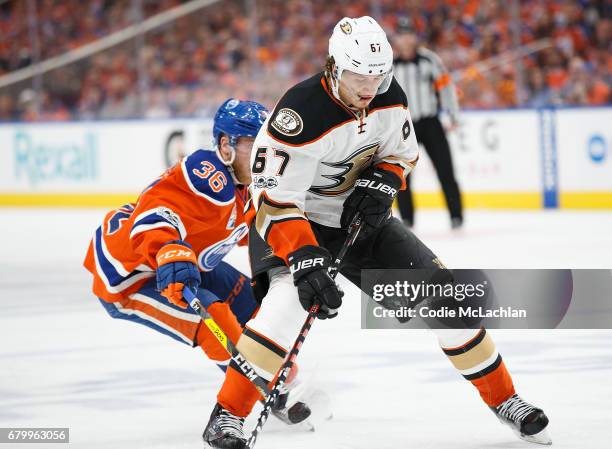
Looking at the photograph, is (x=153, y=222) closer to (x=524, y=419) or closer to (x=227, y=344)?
(x=227, y=344)

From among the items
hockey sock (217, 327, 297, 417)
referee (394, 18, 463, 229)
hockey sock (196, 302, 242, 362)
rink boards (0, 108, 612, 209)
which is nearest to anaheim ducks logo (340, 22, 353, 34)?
hockey sock (217, 327, 297, 417)

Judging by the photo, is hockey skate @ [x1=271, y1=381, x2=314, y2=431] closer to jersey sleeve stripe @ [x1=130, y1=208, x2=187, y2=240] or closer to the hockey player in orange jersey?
the hockey player in orange jersey

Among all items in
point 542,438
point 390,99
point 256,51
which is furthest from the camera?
point 256,51

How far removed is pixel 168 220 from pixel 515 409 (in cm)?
118

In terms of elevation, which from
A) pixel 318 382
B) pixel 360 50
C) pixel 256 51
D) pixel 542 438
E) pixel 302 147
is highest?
pixel 360 50

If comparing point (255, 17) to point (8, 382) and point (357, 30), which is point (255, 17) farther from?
point (357, 30)

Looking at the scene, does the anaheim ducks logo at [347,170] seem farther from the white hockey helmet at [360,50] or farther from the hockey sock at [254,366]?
the hockey sock at [254,366]

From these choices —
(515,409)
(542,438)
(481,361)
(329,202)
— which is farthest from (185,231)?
(542,438)

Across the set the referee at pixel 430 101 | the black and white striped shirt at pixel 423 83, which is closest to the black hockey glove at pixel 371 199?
the referee at pixel 430 101

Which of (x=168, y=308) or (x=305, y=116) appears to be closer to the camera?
(x=305, y=116)

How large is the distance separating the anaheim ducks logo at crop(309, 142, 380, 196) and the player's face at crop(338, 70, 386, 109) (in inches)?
7.0

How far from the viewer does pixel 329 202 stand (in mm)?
3230

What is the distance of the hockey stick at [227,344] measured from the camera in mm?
2953

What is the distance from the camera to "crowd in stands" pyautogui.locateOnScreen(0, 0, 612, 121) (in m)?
9.89
